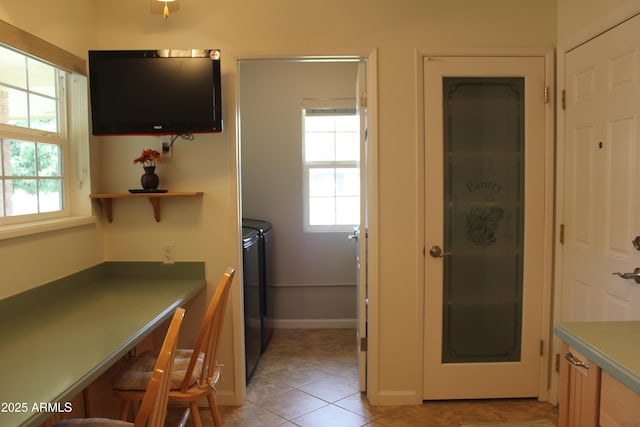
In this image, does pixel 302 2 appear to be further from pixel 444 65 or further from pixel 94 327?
pixel 94 327

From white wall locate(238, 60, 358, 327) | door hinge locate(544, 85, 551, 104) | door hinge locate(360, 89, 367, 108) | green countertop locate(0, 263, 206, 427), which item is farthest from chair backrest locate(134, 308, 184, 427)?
white wall locate(238, 60, 358, 327)

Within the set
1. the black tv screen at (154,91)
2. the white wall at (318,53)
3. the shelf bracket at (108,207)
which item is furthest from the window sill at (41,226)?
the black tv screen at (154,91)

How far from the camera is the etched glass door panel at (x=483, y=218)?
2646 mm

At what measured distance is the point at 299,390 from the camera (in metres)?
2.93

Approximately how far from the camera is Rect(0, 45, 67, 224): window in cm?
202

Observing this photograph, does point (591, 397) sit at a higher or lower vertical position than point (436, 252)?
lower

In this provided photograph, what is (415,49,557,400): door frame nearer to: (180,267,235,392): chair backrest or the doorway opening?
(180,267,235,392): chair backrest

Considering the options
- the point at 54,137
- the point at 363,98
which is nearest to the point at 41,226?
the point at 54,137

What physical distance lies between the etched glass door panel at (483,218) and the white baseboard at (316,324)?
1577 mm

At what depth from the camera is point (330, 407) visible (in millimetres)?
2701

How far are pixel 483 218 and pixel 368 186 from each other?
0.73 meters

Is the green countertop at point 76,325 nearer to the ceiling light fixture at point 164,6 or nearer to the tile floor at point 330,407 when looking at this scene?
the tile floor at point 330,407

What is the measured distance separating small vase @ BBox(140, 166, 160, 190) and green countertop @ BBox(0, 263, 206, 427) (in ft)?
1.58

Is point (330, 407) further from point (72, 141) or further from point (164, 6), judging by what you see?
point (164, 6)
